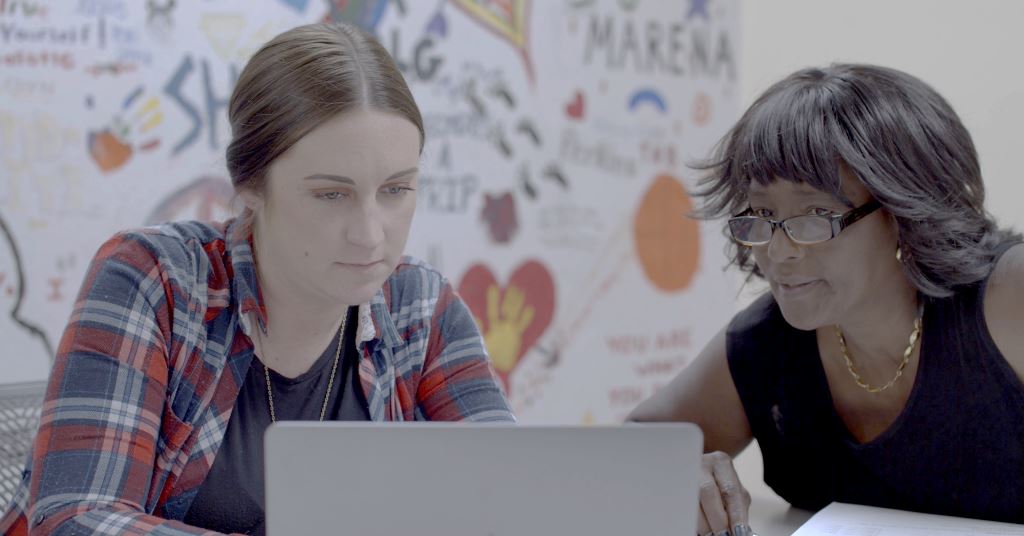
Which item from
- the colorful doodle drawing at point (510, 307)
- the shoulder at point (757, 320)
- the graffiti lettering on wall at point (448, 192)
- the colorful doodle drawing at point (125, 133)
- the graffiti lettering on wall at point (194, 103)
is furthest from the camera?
the colorful doodle drawing at point (510, 307)

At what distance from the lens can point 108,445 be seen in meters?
1.13

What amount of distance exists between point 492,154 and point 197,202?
807 mm

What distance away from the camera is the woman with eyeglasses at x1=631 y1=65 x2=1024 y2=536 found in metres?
1.43

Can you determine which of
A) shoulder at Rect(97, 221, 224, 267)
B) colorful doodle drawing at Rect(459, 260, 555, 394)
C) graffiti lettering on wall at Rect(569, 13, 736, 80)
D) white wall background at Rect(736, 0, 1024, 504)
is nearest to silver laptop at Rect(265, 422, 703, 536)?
shoulder at Rect(97, 221, 224, 267)

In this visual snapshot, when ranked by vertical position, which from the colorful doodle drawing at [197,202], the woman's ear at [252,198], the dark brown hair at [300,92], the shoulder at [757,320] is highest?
the dark brown hair at [300,92]

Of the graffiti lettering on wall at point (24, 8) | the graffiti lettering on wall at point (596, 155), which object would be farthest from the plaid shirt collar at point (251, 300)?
the graffiti lettering on wall at point (596, 155)

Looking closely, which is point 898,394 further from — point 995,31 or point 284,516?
point 995,31

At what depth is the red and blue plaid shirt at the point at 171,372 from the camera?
3.67 ft

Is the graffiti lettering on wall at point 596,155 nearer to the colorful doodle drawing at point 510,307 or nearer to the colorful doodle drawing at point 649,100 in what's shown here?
the colorful doodle drawing at point 649,100

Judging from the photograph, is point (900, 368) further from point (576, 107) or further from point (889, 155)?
point (576, 107)

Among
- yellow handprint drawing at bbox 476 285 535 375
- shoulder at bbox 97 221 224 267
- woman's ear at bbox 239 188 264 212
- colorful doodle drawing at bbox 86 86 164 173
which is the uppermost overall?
colorful doodle drawing at bbox 86 86 164 173

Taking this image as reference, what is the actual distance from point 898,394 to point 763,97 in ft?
1.56

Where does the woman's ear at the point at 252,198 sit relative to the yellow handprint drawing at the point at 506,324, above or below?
above

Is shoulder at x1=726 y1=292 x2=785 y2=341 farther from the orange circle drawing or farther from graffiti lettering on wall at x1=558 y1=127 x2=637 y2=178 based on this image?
the orange circle drawing
